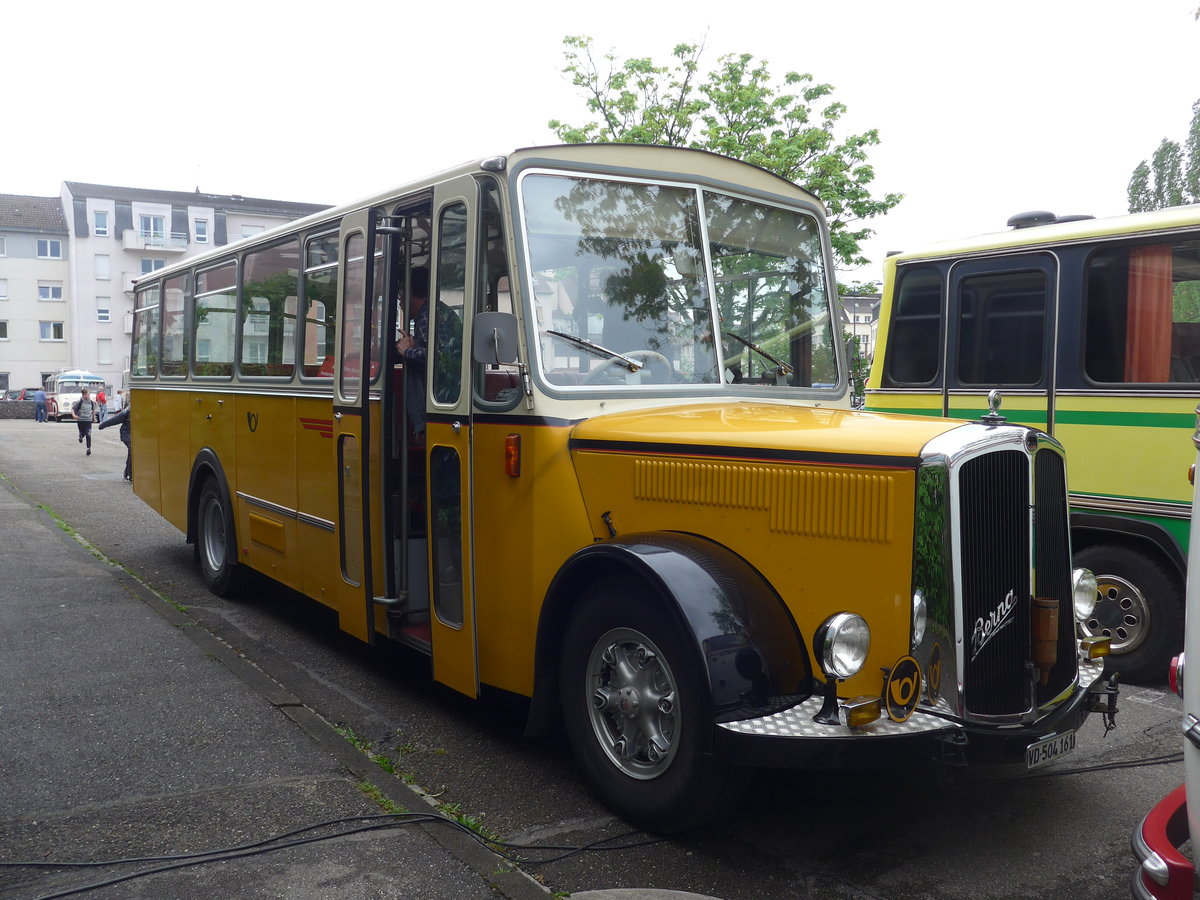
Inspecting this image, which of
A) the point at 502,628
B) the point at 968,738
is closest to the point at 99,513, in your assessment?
the point at 502,628

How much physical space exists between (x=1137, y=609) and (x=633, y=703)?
13.3 ft

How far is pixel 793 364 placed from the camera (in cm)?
532

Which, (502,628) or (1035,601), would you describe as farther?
(502,628)

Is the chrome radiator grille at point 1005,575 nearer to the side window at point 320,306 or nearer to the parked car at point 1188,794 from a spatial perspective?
the parked car at point 1188,794

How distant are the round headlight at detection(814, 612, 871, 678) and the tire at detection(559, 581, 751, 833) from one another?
0.43 m

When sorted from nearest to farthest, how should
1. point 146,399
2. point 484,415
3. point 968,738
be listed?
point 968,738 → point 484,415 → point 146,399

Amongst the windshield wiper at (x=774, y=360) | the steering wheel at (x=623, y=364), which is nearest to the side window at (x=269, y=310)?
the steering wheel at (x=623, y=364)

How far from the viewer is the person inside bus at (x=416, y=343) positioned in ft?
18.5

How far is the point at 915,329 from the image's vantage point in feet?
26.2

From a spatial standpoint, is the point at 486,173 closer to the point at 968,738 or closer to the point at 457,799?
the point at 457,799

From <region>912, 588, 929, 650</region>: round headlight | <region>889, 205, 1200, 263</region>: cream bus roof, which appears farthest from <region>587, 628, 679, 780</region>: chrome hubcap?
<region>889, 205, 1200, 263</region>: cream bus roof

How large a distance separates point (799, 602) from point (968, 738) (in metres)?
0.72

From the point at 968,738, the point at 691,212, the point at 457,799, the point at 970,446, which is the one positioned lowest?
the point at 457,799

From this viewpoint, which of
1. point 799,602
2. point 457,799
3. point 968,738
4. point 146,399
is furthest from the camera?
point 146,399
